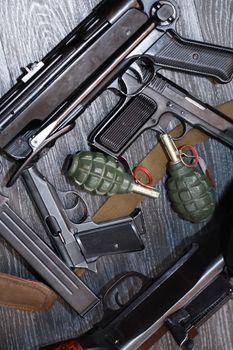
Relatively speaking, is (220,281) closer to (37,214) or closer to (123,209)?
(123,209)

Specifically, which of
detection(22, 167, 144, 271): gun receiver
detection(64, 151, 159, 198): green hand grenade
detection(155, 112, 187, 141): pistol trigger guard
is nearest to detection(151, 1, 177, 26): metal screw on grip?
detection(155, 112, 187, 141): pistol trigger guard

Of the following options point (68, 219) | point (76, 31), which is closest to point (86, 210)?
point (68, 219)

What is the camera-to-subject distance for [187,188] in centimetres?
194

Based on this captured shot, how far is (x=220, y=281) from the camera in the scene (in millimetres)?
1923

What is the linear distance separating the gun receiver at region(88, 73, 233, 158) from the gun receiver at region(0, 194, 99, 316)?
0.97 ft

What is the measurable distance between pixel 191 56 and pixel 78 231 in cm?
56

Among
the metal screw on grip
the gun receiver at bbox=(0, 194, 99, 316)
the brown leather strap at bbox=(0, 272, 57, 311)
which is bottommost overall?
the brown leather strap at bbox=(0, 272, 57, 311)

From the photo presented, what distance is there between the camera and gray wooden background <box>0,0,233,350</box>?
6.15 ft

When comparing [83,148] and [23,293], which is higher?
[83,148]

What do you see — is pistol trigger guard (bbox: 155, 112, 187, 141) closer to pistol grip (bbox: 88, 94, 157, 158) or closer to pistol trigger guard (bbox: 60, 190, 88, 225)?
pistol grip (bbox: 88, 94, 157, 158)

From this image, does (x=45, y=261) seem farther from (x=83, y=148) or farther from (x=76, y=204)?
(x=83, y=148)

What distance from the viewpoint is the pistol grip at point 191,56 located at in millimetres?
1868

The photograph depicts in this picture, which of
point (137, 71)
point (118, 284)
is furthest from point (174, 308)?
point (137, 71)

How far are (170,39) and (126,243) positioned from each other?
0.56 metres
